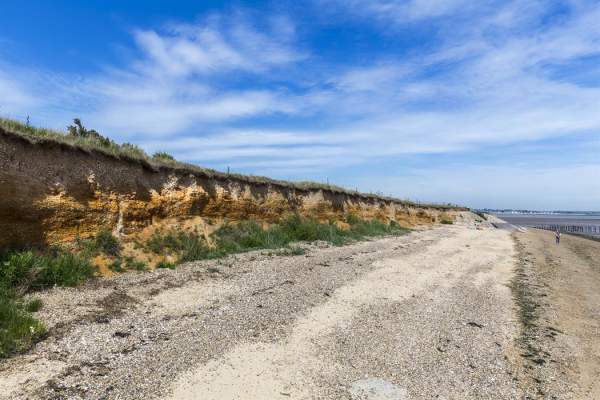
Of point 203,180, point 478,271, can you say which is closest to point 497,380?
point 478,271

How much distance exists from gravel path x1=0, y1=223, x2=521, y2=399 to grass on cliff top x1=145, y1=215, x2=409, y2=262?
68.2 inches

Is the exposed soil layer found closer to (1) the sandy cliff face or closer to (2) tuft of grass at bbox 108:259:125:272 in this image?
(2) tuft of grass at bbox 108:259:125:272

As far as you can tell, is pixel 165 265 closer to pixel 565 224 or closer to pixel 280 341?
pixel 280 341

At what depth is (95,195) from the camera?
41.7 ft

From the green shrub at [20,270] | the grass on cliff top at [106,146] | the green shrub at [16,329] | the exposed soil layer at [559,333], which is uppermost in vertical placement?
the grass on cliff top at [106,146]

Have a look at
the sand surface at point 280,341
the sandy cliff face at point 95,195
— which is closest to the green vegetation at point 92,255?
the sand surface at point 280,341

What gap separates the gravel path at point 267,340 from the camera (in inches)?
232

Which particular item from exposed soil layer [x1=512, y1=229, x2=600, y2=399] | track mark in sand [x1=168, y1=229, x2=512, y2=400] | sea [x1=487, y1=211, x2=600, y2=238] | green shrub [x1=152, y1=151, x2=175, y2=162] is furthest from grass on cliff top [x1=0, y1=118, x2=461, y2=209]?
sea [x1=487, y1=211, x2=600, y2=238]

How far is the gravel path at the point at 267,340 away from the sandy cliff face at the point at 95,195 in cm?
261

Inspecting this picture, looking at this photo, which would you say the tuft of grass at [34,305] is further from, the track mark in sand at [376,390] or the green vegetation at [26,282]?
the track mark in sand at [376,390]

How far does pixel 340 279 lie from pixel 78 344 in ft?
26.6

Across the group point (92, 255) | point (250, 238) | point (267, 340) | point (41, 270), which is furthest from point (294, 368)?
point (250, 238)

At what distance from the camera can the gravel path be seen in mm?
5891

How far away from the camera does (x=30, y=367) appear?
19.2ft
